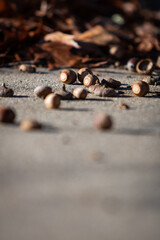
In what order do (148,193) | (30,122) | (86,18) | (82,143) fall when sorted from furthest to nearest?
(86,18)
(30,122)
(82,143)
(148,193)

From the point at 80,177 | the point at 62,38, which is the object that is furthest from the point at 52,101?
the point at 62,38

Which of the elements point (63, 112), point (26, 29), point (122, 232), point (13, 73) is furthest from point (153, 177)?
point (26, 29)

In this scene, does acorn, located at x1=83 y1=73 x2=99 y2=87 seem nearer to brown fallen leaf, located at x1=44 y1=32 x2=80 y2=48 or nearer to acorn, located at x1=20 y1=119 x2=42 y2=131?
acorn, located at x1=20 y1=119 x2=42 y2=131

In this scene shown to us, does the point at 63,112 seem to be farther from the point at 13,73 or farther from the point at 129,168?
the point at 13,73

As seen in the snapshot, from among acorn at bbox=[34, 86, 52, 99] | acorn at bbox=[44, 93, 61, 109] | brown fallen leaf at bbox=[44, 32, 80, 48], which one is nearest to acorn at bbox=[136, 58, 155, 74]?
brown fallen leaf at bbox=[44, 32, 80, 48]

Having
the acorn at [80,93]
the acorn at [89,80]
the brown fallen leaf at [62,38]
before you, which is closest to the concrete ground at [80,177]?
the acorn at [80,93]
